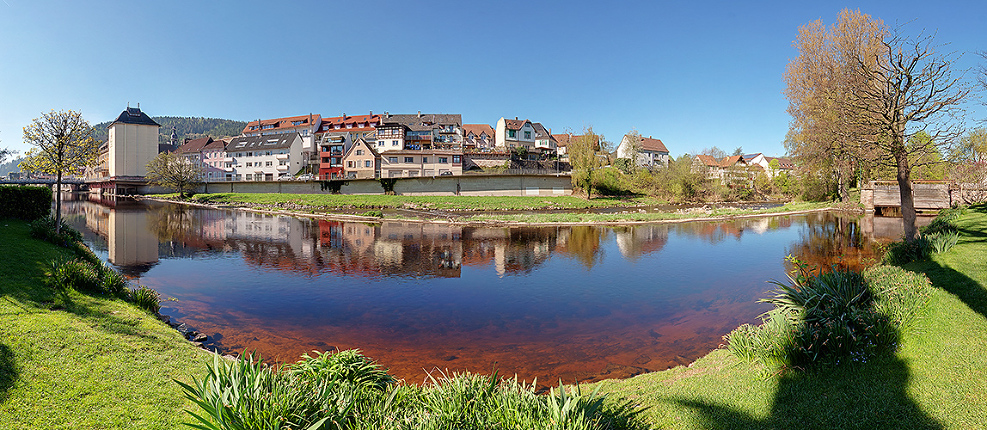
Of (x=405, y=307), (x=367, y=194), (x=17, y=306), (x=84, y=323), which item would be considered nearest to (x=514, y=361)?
(x=405, y=307)

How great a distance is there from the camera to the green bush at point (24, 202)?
48.6ft

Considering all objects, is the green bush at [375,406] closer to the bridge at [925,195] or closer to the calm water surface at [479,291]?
the calm water surface at [479,291]

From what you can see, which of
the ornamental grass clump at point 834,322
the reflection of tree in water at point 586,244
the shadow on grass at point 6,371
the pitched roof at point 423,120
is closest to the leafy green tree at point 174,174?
the pitched roof at point 423,120

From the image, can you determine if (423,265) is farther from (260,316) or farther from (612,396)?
(612,396)

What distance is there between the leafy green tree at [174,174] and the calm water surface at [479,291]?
49.9 meters

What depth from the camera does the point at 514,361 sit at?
298 inches

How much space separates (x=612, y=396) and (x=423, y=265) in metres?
11.8

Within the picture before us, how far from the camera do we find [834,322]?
558 centimetres

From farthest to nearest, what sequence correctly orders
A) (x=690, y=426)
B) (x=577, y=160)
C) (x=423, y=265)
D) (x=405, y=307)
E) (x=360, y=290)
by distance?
(x=577, y=160) < (x=423, y=265) < (x=360, y=290) < (x=405, y=307) < (x=690, y=426)

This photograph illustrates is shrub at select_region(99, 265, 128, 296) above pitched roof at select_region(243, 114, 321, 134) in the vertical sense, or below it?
below

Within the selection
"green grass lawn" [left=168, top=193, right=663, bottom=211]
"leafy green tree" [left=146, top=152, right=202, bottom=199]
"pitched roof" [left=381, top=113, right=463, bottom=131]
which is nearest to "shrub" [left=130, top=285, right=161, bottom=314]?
"green grass lawn" [left=168, top=193, right=663, bottom=211]

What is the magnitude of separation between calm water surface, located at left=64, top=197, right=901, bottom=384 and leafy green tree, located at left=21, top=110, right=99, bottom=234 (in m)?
3.90

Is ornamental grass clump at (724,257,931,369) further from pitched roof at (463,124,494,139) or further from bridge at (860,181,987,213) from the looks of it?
pitched roof at (463,124,494,139)

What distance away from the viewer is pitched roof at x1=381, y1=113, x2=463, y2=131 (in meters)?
80.3
